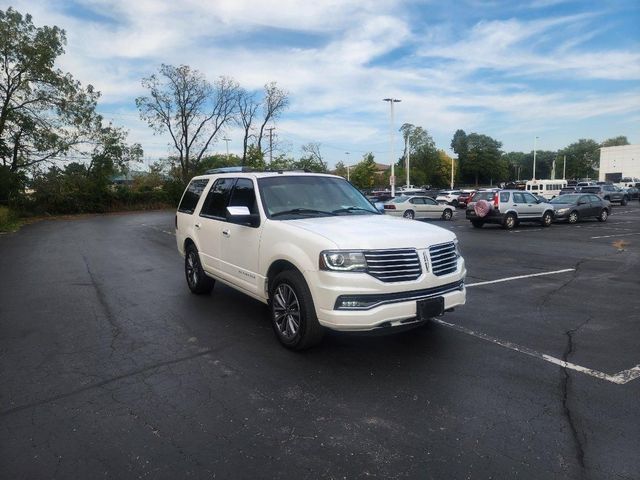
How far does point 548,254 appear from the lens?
40.5 ft

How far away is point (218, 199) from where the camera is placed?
6680mm

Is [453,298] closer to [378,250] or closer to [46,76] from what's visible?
[378,250]

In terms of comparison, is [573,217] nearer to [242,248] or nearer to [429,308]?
[429,308]

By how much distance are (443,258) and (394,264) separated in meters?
0.71

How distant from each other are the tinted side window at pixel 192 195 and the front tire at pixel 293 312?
3.05 m

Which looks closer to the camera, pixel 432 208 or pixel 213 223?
pixel 213 223

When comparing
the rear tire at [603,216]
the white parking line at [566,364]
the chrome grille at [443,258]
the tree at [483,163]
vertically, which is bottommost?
the rear tire at [603,216]

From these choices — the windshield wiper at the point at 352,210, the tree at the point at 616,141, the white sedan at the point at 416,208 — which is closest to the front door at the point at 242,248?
the windshield wiper at the point at 352,210

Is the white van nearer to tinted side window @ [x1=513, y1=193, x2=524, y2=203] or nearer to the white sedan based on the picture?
the white sedan

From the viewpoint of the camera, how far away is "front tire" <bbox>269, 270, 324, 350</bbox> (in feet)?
14.8

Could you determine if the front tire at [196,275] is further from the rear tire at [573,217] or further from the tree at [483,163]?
the tree at [483,163]

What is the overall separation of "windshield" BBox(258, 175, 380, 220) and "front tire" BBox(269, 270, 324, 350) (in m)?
→ 0.86

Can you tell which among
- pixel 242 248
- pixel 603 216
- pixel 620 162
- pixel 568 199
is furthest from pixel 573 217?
pixel 620 162

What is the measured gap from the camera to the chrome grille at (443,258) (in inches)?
182
